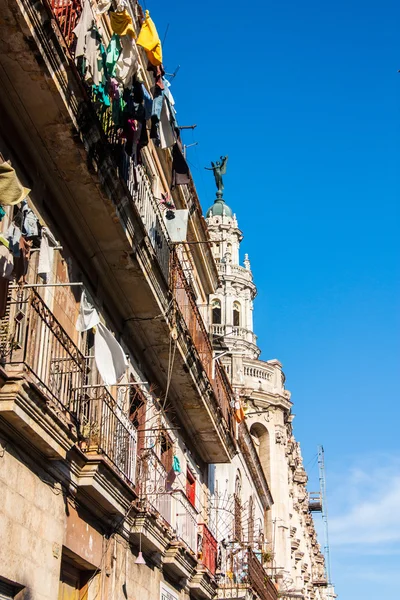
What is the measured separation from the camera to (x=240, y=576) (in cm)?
1927

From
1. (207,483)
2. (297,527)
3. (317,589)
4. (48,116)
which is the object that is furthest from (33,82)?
(317,589)

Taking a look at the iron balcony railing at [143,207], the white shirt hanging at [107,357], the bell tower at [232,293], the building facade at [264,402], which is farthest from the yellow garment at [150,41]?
the bell tower at [232,293]

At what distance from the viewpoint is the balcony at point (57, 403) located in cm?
779

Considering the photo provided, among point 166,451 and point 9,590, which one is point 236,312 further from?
point 9,590

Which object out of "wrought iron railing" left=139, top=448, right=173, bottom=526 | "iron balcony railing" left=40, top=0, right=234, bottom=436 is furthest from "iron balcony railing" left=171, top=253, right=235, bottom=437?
"wrought iron railing" left=139, top=448, right=173, bottom=526

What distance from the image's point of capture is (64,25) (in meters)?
9.73

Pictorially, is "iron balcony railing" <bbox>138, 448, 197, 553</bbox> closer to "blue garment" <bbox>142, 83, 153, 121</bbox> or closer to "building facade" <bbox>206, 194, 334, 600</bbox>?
"blue garment" <bbox>142, 83, 153, 121</bbox>

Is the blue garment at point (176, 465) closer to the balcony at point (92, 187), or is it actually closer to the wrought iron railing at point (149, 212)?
the balcony at point (92, 187)

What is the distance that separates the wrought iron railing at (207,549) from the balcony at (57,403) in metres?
5.10

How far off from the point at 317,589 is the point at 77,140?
176 feet

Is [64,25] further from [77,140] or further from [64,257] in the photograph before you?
[64,257]

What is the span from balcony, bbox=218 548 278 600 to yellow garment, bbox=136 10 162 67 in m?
11.4

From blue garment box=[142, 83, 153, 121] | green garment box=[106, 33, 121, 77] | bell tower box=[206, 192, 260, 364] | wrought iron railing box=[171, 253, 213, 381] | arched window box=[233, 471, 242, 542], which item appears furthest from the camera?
bell tower box=[206, 192, 260, 364]

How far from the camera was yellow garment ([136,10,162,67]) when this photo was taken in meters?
10.7
